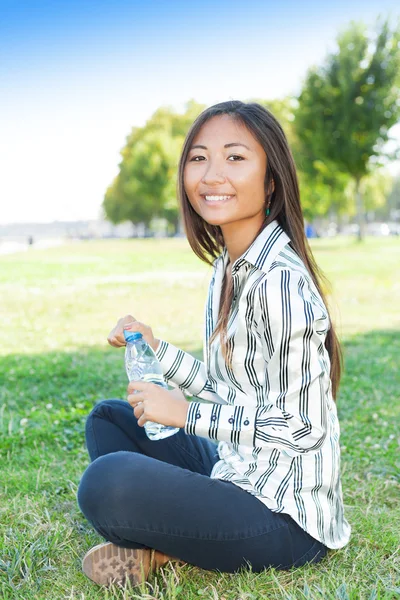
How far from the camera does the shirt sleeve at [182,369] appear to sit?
3029 millimetres

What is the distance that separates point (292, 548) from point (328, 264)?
18.7m

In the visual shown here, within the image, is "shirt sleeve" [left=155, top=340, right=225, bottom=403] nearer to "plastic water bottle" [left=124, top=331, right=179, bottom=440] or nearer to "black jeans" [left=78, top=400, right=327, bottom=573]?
"plastic water bottle" [left=124, top=331, right=179, bottom=440]

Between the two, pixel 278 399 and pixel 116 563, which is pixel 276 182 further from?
pixel 116 563

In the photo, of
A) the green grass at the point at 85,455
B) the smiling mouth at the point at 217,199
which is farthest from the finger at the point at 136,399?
the smiling mouth at the point at 217,199

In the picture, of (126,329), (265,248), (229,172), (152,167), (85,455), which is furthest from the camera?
(152,167)

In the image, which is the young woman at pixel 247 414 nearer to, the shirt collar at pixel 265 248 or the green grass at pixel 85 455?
the shirt collar at pixel 265 248

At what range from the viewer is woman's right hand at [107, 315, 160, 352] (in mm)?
2871

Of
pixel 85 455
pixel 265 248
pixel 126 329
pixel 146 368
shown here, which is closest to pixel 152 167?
pixel 85 455

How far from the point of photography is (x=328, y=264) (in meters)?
20.8

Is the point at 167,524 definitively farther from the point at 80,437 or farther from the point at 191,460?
the point at 80,437

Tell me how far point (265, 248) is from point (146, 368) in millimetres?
847

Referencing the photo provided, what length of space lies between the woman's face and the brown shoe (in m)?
1.29

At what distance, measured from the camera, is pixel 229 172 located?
269cm

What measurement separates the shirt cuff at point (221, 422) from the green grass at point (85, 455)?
575 millimetres
